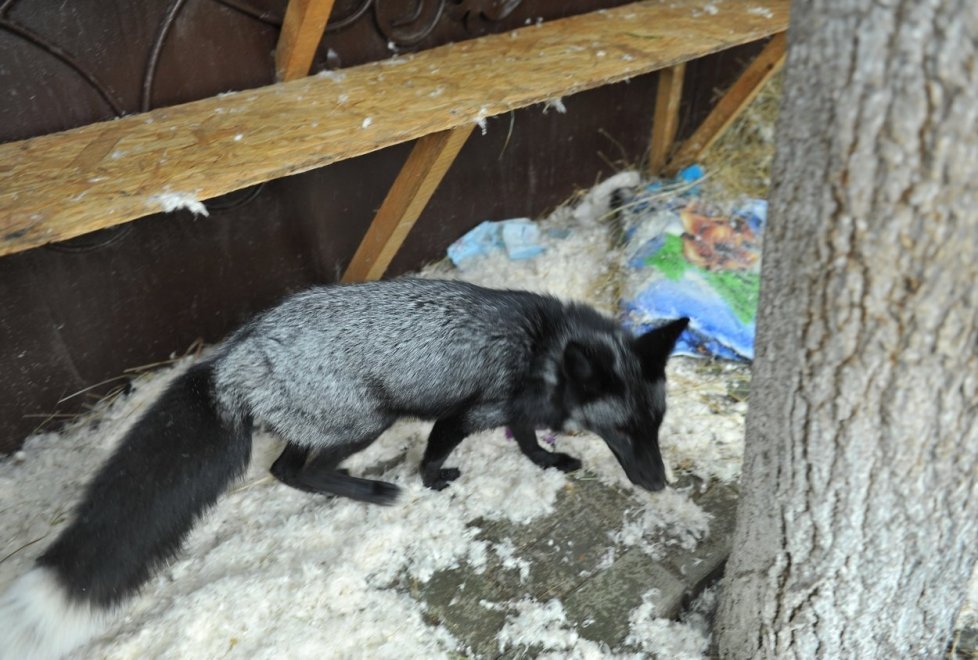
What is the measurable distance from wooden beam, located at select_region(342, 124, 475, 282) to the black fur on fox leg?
3.40 ft

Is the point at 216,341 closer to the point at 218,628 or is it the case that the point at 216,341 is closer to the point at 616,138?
the point at 218,628

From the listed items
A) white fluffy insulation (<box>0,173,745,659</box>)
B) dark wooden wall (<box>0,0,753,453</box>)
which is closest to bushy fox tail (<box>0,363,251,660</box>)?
white fluffy insulation (<box>0,173,745,659</box>)

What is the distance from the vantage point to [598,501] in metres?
2.76

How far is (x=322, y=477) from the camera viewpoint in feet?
9.03

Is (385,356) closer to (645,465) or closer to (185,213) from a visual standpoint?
(645,465)

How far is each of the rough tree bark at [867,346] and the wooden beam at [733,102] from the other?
9.43 ft

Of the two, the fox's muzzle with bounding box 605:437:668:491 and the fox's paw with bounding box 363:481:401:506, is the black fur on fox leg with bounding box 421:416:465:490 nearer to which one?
the fox's paw with bounding box 363:481:401:506

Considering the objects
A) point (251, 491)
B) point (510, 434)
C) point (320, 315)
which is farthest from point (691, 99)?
point (251, 491)

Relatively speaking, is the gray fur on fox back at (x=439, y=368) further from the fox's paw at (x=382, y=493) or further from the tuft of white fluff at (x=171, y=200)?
the tuft of white fluff at (x=171, y=200)

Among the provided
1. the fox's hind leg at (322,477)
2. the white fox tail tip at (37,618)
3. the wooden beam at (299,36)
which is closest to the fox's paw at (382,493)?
the fox's hind leg at (322,477)

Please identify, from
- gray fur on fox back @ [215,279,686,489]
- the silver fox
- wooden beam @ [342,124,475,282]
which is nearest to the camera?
the silver fox

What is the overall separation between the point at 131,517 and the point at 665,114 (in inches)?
145

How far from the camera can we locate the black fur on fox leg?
2709mm

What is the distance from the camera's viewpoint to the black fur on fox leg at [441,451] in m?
2.71
